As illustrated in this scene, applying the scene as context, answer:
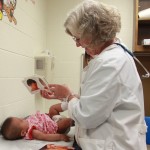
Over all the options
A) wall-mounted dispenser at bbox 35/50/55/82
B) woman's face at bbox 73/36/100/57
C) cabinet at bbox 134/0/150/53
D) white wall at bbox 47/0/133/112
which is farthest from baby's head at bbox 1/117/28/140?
cabinet at bbox 134/0/150/53

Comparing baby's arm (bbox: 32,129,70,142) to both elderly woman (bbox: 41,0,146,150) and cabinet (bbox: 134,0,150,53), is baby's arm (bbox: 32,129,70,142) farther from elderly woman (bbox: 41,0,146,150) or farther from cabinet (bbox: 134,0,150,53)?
cabinet (bbox: 134,0,150,53)

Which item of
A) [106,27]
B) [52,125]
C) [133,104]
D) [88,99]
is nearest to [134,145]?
[133,104]

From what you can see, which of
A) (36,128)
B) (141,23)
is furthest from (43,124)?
(141,23)

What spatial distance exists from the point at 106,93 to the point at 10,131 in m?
0.76

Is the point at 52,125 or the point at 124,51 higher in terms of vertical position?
the point at 124,51

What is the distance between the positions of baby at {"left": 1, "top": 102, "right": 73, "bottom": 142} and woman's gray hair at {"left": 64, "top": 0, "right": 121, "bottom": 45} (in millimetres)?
496

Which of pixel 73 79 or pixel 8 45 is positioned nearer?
pixel 8 45

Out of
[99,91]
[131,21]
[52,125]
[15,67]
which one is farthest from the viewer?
[131,21]

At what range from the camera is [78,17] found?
120 cm

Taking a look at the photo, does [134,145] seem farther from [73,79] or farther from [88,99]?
[73,79]

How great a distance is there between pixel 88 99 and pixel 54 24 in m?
2.02

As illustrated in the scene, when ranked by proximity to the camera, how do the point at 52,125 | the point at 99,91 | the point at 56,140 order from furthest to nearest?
1. the point at 52,125
2. the point at 56,140
3. the point at 99,91

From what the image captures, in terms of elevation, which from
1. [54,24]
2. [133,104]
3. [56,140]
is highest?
[54,24]

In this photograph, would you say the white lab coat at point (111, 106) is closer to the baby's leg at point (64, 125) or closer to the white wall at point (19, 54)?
the baby's leg at point (64, 125)
